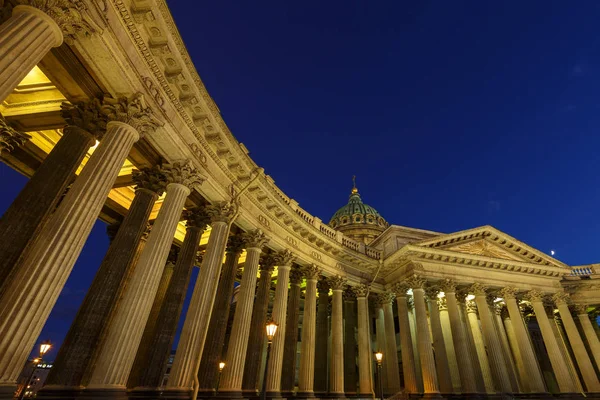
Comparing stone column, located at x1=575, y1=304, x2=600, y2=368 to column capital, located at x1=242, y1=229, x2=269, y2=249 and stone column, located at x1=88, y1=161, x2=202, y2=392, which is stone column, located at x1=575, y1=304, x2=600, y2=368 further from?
stone column, located at x1=88, y1=161, x2=202, y2=392

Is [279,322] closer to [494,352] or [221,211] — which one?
[221,211]

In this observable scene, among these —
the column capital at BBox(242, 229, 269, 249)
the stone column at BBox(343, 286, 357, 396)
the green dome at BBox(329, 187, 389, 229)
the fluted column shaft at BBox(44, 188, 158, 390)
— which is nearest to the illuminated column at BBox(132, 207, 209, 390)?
the fluted column shaft at BBox(44, 188, 158, 390)

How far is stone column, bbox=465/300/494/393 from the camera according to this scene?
25281mm

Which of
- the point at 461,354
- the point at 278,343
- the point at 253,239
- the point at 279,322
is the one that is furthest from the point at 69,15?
the point at 461,354

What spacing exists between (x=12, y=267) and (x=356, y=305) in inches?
937

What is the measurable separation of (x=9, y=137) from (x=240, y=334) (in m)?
13.0

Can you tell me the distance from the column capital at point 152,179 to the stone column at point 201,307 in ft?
9.74

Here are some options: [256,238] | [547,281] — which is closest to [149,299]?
[256,238]

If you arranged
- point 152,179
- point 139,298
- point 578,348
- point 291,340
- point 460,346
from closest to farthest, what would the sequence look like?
point 139,298, point 152,179, point 291,340, point 460,346, point 578,348

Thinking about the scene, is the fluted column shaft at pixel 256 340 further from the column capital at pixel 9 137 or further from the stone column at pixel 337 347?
the column capital at pixel 9 137

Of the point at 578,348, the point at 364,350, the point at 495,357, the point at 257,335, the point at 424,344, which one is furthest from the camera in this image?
the point at 578,348

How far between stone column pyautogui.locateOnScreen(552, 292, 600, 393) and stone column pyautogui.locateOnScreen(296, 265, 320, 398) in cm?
2336

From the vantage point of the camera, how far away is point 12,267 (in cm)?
804

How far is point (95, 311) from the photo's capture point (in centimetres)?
1017
